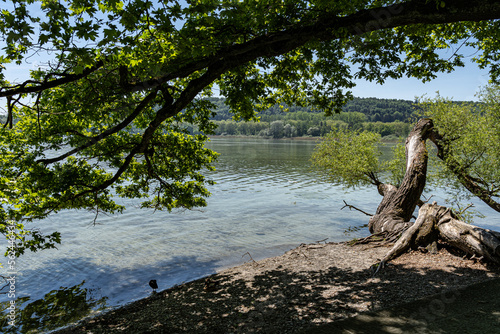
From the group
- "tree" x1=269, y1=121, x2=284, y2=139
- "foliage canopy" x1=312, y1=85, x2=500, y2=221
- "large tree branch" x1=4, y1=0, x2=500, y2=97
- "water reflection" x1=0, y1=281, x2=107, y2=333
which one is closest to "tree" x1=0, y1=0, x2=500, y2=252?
"large tree branch" x1=4, y1=0, x2=500, y2=97

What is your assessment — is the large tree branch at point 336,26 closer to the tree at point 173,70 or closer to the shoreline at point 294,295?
the tree at point 173,70

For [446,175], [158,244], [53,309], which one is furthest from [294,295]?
[446,175]

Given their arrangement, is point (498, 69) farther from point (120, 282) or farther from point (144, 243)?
point (144, 243)

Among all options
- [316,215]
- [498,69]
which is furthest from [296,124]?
[498,69]

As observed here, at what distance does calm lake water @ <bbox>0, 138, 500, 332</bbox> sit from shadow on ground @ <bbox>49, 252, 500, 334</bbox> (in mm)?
2448

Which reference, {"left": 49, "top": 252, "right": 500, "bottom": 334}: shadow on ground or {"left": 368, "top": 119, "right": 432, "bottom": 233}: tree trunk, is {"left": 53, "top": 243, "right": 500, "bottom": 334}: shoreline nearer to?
{"left": 49, "top": 252, "right": 500, "bottom": 334}: shadow on ground

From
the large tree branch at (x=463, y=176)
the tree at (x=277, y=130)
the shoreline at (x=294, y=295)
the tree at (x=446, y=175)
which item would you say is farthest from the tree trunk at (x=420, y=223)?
the tree at (x=277, y=130)

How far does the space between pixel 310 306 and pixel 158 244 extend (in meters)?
12.1

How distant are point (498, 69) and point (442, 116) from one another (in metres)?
6.89

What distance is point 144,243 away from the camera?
56.6 feet

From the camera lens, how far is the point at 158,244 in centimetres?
1716

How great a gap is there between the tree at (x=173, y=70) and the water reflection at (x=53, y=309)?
2573 mm

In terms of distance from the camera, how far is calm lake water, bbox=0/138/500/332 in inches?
450

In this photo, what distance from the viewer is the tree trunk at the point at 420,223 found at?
28.1 ft
